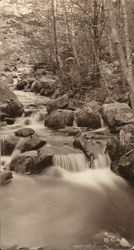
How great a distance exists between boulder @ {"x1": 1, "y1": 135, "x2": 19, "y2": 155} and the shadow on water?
4.70 feet

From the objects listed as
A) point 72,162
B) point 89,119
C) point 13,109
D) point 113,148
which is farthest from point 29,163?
point 13,109

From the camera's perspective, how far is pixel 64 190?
342 inches

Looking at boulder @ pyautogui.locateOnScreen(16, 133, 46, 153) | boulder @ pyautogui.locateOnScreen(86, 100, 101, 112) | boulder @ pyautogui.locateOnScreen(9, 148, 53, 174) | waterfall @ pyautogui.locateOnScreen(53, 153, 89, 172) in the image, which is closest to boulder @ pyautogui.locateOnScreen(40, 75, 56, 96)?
boulder @ pyautogui.locateOnScreen(86, 100, 101, 112)

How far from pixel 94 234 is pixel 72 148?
4.11 metres

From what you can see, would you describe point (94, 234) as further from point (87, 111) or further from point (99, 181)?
point (87, 111)

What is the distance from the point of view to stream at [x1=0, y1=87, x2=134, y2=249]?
6.46 metres

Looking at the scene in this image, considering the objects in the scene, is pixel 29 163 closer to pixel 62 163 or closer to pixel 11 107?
pixel 62 163

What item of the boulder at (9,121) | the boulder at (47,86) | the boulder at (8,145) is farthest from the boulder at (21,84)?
the boulder at (8,145)

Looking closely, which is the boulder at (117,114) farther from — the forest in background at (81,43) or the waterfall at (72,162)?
the waterfall at (72,162)

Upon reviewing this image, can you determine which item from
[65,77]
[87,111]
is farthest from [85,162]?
[65,77]

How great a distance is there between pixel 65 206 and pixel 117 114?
445 cm

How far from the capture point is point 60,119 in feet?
40.9

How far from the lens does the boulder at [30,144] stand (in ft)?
32.7

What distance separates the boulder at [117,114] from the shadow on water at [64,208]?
2.16 m
